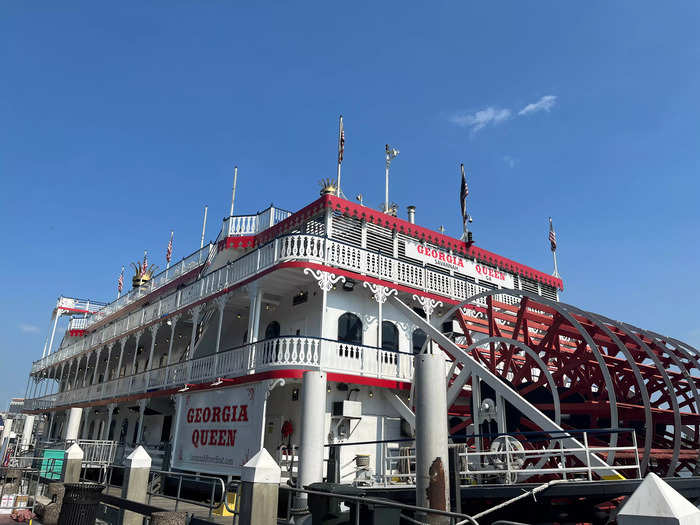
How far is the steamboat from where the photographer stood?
10289 mm

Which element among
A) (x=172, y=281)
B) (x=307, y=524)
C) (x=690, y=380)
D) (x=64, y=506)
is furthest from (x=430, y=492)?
(x=172, y=281)

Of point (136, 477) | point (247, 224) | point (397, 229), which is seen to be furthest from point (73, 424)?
point (397, 229)

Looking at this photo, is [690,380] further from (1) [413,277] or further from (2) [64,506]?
(2) [64,506]

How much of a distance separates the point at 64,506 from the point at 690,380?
12.7 meters

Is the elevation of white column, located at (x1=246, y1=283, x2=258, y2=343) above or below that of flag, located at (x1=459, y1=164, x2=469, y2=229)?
below

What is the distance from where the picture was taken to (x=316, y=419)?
6.64 m

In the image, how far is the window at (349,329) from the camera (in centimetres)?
1301

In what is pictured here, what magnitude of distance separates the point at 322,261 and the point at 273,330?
3.46 meters

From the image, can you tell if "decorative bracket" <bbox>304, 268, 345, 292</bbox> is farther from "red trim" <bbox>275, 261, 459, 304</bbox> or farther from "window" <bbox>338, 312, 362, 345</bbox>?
"window" <bbox>338, 312, 362, 345</bbox>

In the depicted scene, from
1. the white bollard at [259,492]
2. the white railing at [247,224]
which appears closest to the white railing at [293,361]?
the white railing at [247,224]

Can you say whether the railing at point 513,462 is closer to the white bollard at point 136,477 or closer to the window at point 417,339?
the window at point 417,339

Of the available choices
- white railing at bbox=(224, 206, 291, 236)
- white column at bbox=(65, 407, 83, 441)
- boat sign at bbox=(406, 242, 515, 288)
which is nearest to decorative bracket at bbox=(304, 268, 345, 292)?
boat sign at bbox=(406, 242, 515, 288)

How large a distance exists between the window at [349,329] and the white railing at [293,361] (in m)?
0.97

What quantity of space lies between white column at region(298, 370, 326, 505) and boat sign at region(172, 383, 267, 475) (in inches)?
174
